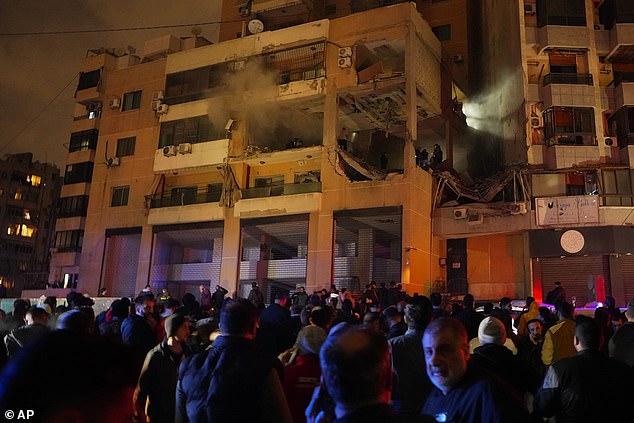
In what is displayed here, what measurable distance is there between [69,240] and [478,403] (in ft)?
136

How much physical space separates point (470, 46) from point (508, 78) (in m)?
6.78

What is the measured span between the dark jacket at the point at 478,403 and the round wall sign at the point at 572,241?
22440 millimetres

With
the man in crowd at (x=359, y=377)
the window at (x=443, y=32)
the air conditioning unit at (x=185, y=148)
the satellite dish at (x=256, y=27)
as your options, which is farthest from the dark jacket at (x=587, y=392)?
the window at (x=443, y=32)

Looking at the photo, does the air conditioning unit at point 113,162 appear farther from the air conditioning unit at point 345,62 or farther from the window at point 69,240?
the air conditioning unit at point 345,62

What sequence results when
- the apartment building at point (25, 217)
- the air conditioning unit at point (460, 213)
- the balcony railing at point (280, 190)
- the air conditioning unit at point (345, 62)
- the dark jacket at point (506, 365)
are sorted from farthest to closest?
the apartment building at point (25, 217)
the air conditioning unit at point (345, 62)
the balcony railing at point (280, 190)
the air conditioning unit at point (460, 213)
the dark jacket at point (506, 365)

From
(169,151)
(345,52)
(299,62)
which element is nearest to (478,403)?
(345,52)

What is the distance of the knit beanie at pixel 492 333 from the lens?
4.11 m

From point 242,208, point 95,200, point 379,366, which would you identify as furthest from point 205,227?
point 379,366

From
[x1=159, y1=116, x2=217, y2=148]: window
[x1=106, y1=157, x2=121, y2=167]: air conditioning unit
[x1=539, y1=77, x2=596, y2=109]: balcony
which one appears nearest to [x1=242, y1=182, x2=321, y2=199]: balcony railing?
[x1=159, y1=116, x2=217, y2=148]: window

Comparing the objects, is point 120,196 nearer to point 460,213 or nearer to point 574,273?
point 460,213

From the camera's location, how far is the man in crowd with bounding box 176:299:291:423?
3098 mm

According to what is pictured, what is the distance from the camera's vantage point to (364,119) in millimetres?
30406

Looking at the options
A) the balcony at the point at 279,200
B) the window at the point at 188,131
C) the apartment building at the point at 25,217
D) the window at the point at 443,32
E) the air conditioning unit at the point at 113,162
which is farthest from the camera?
the apartment building at the point at 25,217

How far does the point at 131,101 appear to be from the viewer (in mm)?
34875
